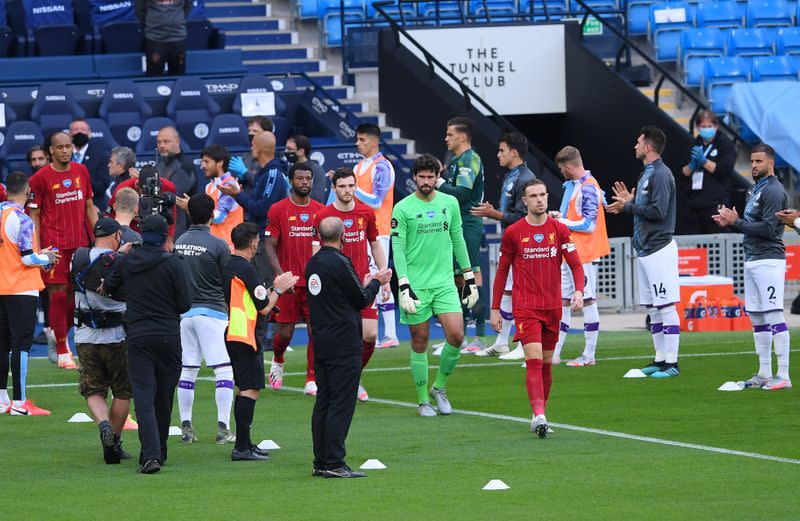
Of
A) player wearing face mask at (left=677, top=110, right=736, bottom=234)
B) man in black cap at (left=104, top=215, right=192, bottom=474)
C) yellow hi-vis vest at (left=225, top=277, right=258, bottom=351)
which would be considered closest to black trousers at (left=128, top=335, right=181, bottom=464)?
man in black cap at (left=104, top=215, right=192, bottom=474)

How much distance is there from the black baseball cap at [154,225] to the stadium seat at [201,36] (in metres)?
15.3

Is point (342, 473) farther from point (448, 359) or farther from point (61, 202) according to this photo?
point (61, 202)

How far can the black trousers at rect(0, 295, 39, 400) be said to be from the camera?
13.4 m

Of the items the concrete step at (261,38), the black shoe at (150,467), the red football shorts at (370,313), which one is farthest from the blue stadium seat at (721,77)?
the black shoe at (150,467)

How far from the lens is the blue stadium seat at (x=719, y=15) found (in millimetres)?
28625

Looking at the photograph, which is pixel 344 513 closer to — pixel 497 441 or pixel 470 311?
pixel 497 441

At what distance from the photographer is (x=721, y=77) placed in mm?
27438

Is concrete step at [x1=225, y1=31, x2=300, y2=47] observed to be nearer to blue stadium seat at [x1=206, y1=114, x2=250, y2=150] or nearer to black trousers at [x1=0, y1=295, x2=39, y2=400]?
blue stadium seat at [x1=206, y1=114, x2=250, y2=150]

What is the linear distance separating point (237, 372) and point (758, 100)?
672 inches

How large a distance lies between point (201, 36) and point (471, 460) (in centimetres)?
1601

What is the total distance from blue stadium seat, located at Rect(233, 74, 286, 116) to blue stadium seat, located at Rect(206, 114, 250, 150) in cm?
49

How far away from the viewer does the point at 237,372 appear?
438 inches

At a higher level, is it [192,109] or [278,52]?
[278,52]

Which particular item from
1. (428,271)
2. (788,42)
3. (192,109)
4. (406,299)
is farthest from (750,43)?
(406,299)
